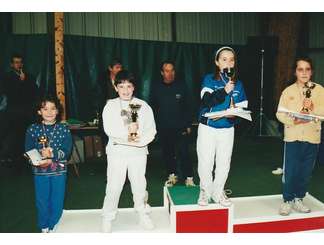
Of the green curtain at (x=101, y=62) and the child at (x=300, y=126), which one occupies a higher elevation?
the green curtain at (x=101, y=62)

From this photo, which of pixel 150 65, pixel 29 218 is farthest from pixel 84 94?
pixel 29 218

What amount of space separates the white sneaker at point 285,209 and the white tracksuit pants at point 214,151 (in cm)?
61

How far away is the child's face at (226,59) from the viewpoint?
2934 mm

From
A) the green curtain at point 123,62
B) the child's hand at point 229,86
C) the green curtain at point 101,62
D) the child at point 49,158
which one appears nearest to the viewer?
the child's hand at point 229,86

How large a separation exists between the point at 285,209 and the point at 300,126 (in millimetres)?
769

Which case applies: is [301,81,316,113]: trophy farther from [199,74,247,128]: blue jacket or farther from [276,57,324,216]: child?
[199,74,247,128]: blue jacket

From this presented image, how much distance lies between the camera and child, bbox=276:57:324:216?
3.19 meters

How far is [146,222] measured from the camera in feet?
9.96

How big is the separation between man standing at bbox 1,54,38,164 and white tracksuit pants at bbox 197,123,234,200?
3483 mm

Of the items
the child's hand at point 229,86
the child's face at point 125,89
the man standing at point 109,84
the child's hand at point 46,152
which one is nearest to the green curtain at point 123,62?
the man standing at point 109,84

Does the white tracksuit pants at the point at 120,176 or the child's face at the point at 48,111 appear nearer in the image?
the white tracksuit pants at the point at 120,176

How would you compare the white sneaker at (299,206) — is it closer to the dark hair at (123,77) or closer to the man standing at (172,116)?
the man standing at (172,116)
